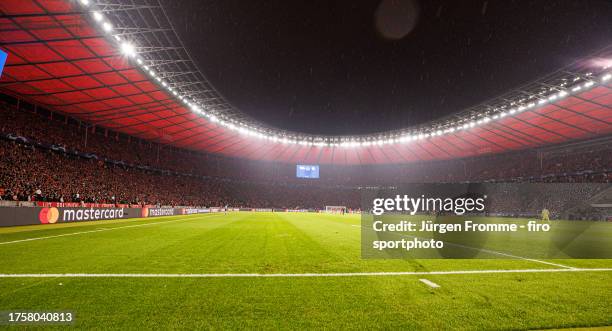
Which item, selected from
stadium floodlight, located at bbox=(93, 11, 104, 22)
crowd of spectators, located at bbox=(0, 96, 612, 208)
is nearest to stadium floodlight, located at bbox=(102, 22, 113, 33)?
stadium floodlight, located at bbox=(93, 11, 104, 22)

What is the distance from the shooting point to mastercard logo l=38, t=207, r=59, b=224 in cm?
1741

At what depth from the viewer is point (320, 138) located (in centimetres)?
5891

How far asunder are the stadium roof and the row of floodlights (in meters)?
0.11

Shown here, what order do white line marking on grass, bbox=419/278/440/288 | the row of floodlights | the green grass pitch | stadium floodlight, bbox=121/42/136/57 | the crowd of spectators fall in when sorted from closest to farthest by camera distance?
the green grass pitch < white line marking on grass, bbox=419/278/440/288 < stadium floodlight, bbox=121/42/136/57 < the row of floodlights < the crowd of spectators

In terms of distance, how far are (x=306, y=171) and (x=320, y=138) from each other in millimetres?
7387

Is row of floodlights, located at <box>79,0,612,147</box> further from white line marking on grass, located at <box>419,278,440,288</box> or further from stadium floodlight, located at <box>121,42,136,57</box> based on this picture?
white line marking on grass, located at <box>419,278,440,288</box>

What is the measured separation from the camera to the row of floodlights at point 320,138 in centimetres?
2147

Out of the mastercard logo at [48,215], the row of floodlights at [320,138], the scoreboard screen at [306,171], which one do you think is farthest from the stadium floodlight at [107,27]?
the scoreboard screen at [306,171]

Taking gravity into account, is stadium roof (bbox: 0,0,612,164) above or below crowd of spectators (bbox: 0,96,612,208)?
above

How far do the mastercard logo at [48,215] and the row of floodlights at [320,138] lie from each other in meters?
11.1

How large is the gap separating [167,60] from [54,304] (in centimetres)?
2538

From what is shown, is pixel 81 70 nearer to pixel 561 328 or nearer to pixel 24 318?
pixel 24 318

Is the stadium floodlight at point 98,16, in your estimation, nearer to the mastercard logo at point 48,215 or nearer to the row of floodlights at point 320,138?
the row of floodlights at point 320,138

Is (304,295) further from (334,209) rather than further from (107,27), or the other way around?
(334,209)
